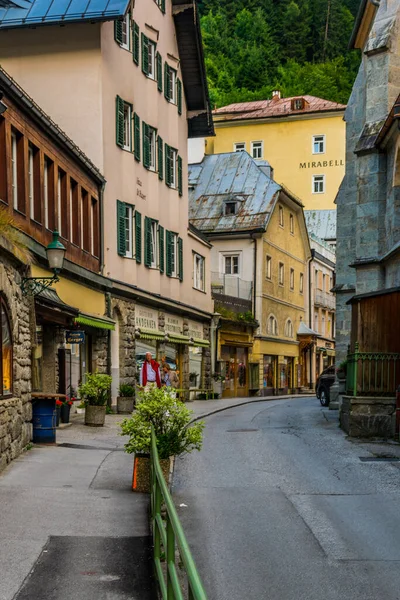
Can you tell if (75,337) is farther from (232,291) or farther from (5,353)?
(232,291)

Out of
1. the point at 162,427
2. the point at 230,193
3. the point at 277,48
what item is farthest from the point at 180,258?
the point at 277,48

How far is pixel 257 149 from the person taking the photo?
244 feet

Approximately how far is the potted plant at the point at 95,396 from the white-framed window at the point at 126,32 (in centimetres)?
1247

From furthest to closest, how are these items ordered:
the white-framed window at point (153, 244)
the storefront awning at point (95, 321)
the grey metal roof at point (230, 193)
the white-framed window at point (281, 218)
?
the white-framed window at point (281, 218) → the grey metal roof at point (230, 193) → the white-framed window at point (153, 244) → the storefront awning at point (95, 321)

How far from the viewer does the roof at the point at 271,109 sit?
72750mm

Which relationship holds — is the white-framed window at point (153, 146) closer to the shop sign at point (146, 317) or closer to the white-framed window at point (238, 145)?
the shop sign at point (146, 317)

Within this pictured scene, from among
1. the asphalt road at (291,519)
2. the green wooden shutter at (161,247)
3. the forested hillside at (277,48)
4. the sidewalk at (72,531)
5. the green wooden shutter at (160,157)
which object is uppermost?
the forested hillside at (277,48)

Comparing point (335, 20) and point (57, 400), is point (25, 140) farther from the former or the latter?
point (335, 20)

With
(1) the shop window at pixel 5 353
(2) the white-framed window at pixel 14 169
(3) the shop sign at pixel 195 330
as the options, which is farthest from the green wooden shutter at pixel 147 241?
(1) the shop window at pixel 5 353

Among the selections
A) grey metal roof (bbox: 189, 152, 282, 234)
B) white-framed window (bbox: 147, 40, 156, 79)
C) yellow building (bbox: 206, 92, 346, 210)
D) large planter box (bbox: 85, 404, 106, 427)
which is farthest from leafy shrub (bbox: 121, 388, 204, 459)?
yellow building (bbox: 206, 92, 346, 210)

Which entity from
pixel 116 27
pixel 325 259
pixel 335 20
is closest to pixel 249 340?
pixel 325 259

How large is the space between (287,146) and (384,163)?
159ft

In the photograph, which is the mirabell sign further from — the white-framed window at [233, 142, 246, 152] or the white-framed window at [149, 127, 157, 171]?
the white-framed window at [149, 127, 157, 171]

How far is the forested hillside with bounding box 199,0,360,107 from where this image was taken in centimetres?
8875
